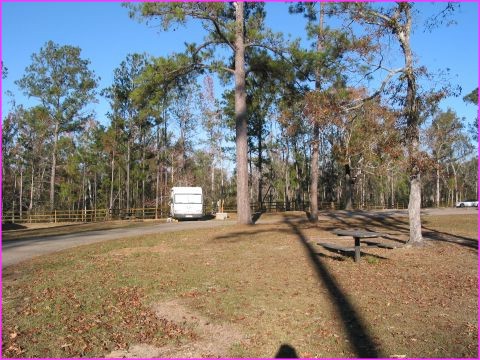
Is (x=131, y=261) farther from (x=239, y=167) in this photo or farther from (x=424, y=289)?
(x=239, y=167)

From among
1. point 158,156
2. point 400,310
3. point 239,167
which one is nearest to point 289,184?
point 158,156

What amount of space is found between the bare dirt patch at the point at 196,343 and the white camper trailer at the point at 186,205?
83.7 feet

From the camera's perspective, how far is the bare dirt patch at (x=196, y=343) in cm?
502

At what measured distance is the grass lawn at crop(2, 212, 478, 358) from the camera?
5215 mm

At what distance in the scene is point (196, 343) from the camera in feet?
17.6

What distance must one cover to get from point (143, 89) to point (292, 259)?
1343 centimetres

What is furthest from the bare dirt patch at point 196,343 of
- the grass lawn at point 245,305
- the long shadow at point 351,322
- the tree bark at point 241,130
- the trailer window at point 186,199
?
the trailer window at point 186,199

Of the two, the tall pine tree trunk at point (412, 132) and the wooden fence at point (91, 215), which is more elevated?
the tall pine tree trunk at point (412, 132)

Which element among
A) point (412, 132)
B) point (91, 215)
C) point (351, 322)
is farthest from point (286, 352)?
point (91, 215)

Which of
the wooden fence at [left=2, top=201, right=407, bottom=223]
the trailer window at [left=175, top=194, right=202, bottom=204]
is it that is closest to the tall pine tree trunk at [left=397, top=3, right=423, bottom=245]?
the trailer window at [left=175, top=194, right=202, bottom=204]

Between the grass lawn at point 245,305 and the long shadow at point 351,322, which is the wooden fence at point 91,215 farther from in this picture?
the long shadow at point 351,322

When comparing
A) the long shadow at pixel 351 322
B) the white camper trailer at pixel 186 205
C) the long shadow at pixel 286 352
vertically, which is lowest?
the long shadow at pixel 286 352

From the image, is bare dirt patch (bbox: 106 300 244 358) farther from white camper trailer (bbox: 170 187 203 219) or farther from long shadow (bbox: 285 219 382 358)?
white camper trailer (bbox: 170 187 203 219)

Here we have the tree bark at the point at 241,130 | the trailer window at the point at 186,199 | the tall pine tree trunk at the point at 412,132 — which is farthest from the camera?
the trailer window at the point at 186,199
